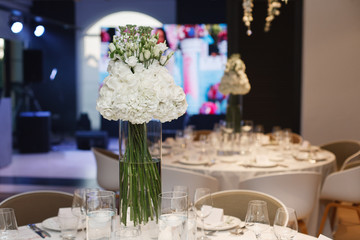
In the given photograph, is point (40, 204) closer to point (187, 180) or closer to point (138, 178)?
point (138, 178)

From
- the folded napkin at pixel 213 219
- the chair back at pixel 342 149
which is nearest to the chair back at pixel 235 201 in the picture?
the folded napkin at pixel 213 219

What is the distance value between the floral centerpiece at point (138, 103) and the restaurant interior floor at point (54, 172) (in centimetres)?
389

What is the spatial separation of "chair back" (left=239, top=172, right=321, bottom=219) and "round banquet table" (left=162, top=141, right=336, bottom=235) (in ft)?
0.83

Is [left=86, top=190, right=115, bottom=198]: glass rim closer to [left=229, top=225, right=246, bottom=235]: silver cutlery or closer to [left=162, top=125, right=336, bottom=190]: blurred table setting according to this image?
[left=229, top=225, right=246, bottom=235]: silver cutlery

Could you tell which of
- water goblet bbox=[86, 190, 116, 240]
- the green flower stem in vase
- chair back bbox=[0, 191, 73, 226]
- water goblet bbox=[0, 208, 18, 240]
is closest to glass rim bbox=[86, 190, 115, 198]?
water goblet bbox=[86, 190, 116, 240]

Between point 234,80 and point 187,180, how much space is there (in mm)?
1762

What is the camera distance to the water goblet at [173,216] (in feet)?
6.15

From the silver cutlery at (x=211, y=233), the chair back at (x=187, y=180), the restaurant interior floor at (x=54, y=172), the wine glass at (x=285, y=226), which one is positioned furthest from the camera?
the restaurant interior floor at (x=54, y=172)

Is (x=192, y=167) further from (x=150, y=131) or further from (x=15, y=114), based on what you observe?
(x=15, y=114)

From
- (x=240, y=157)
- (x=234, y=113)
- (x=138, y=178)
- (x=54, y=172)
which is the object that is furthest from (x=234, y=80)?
(x=54, y=172)

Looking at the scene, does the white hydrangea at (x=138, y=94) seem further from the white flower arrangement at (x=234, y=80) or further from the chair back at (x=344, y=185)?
the white flower arrangement at (x=234, y=80)

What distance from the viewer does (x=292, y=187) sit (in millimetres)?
3893

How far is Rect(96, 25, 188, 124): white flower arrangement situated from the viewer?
1.99 metres

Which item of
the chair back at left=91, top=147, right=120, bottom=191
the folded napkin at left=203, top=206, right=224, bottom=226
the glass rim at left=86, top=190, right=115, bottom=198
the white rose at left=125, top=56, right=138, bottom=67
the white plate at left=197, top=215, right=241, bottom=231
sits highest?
the white rose at left=125, top=56, right=138, bottom=67
